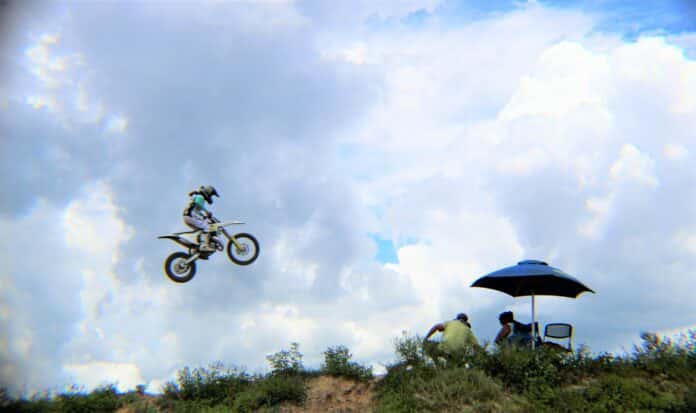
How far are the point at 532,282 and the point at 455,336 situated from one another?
10.6 feet

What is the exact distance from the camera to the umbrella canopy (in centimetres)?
1488

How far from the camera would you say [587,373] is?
15.0 metres

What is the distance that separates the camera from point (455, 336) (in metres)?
14.8

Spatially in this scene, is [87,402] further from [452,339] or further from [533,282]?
[533,282]

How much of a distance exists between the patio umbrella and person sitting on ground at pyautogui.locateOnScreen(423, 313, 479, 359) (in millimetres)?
1510

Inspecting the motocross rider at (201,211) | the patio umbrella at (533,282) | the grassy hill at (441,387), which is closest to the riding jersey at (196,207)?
the motocross rider at (201,211)

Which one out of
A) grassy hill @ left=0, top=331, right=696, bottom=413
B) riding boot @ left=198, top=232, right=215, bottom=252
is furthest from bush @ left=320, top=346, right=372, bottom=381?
riding boot @ left=198, top=232, right=215, bottom=252

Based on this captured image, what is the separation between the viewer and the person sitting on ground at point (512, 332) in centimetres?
1520

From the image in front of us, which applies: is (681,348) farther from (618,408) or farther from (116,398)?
(116,398)

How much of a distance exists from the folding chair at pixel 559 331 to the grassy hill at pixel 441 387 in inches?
22.2

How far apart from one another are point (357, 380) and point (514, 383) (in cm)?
449

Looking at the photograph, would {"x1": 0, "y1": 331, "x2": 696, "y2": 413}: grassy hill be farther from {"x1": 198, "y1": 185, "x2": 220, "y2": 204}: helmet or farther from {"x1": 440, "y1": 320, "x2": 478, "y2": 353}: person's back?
{"x1": 198, "y1": 185, "x2": 220, "y2": 204}: helmet

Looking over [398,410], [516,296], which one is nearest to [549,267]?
[516,296]

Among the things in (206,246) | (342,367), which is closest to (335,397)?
(342,367)
